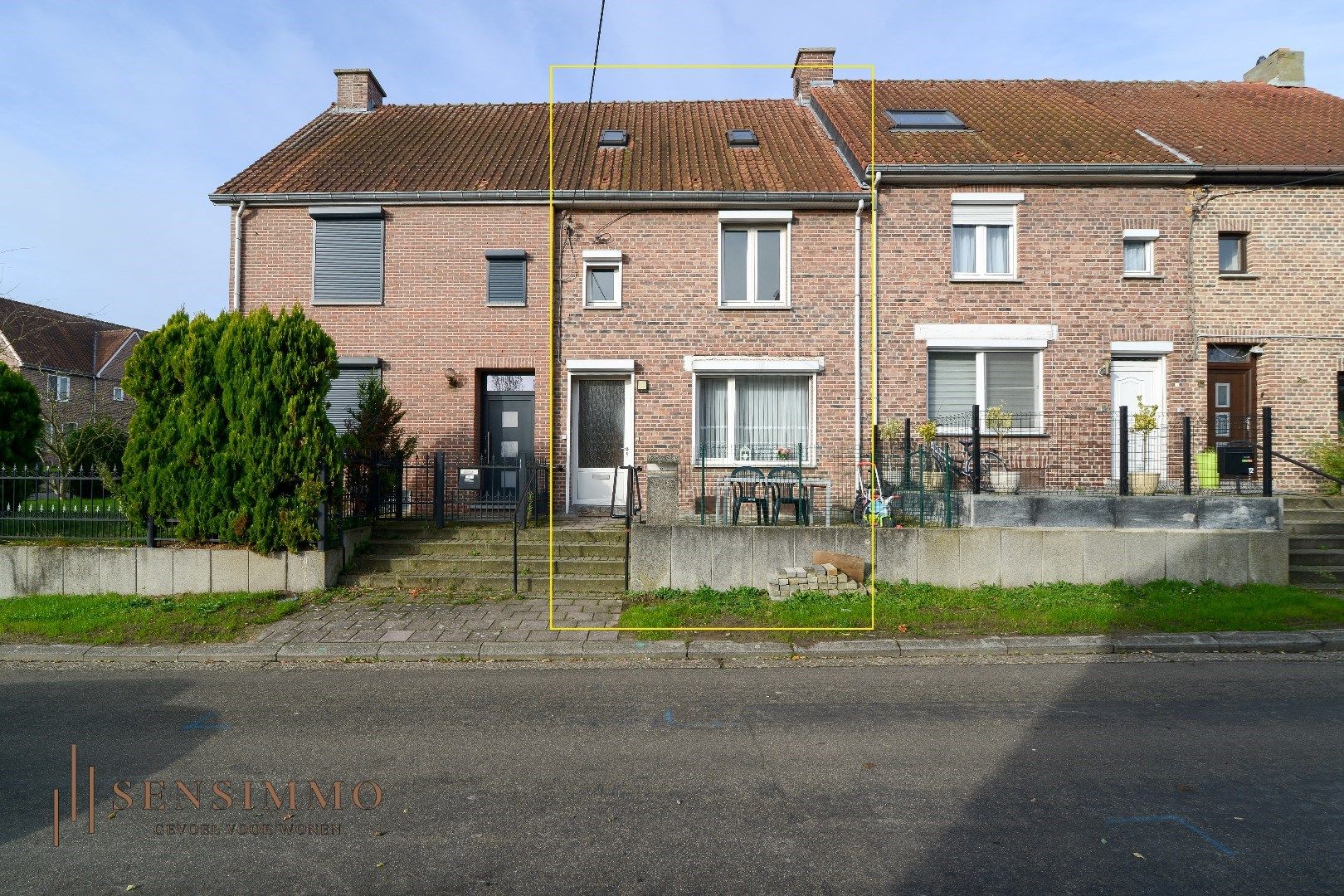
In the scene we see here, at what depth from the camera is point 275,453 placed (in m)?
9.43

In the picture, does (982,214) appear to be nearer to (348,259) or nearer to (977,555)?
(977,555)

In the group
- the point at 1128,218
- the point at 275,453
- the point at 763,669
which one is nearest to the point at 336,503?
the point at 275,453

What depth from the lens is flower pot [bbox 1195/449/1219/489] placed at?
10.7 meters

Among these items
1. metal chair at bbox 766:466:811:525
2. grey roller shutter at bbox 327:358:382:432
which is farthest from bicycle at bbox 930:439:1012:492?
grey roller shutter at bbox 327:358:382:432

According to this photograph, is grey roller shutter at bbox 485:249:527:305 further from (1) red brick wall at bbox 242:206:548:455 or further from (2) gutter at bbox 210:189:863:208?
(2) gutter at bbox 210:189:863:208

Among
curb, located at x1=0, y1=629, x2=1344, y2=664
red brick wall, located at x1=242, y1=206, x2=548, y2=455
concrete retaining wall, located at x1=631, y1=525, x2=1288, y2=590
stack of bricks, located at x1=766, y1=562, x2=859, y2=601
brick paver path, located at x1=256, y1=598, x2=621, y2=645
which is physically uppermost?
red brick wall, located at x1=242, y1=206, x2=548, y2=455

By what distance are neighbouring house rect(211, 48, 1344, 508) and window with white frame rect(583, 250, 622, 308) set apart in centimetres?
5

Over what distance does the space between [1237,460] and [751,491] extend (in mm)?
7305

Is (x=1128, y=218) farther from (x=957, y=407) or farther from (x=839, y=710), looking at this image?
Answer: (x=839, y=710)

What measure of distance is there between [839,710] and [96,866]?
15.2ft

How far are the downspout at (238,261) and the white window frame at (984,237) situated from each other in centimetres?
1274

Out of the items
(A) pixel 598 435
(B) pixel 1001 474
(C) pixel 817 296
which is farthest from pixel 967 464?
(A) pixel 598 435

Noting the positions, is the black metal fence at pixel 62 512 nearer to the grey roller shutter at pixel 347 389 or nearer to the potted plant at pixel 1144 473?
the grey roller shutter at pixel 347 389

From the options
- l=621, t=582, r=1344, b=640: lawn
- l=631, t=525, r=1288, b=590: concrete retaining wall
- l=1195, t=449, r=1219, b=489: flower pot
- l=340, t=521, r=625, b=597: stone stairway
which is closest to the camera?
l=621, t=582, r=1344, b=640: lawn
